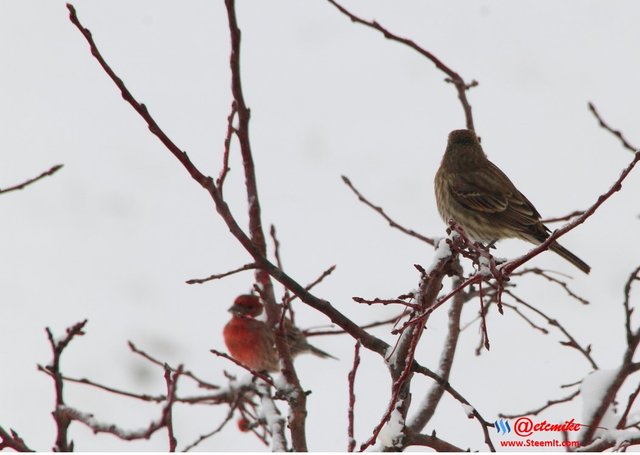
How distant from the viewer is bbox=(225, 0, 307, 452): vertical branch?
3197 mm

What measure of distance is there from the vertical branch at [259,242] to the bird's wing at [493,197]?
2.16 metres

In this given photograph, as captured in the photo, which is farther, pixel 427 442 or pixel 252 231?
pixel 252 231

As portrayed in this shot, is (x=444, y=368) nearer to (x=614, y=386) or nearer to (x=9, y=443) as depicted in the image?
(x=614, y=386)

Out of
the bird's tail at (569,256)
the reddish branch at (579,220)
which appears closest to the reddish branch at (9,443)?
the reddish branch at (579,220)

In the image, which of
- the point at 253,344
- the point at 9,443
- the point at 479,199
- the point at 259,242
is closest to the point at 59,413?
the point at 9,443

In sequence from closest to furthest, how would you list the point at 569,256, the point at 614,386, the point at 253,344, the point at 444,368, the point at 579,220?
the point at 579,220 < the point at 614,386 < the point at 444,368 < the point at 569,256 < the point at 253,344

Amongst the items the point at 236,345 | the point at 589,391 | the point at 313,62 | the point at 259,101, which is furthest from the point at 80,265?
the point at 589,391

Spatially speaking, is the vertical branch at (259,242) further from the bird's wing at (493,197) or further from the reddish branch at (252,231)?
the bird's wing at (493,197)

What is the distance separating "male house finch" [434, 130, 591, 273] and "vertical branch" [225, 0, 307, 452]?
208 cm

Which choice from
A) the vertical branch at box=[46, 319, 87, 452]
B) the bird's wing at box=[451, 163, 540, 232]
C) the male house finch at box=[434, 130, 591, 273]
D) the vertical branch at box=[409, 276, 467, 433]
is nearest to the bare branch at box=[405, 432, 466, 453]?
the vertical branch at box=[409, 276, 467, 433]

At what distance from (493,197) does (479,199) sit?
0.31 ft

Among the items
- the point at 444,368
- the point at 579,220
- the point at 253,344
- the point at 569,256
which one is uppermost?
the point at 253,344

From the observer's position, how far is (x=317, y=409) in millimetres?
7609

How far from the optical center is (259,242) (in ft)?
11.9
